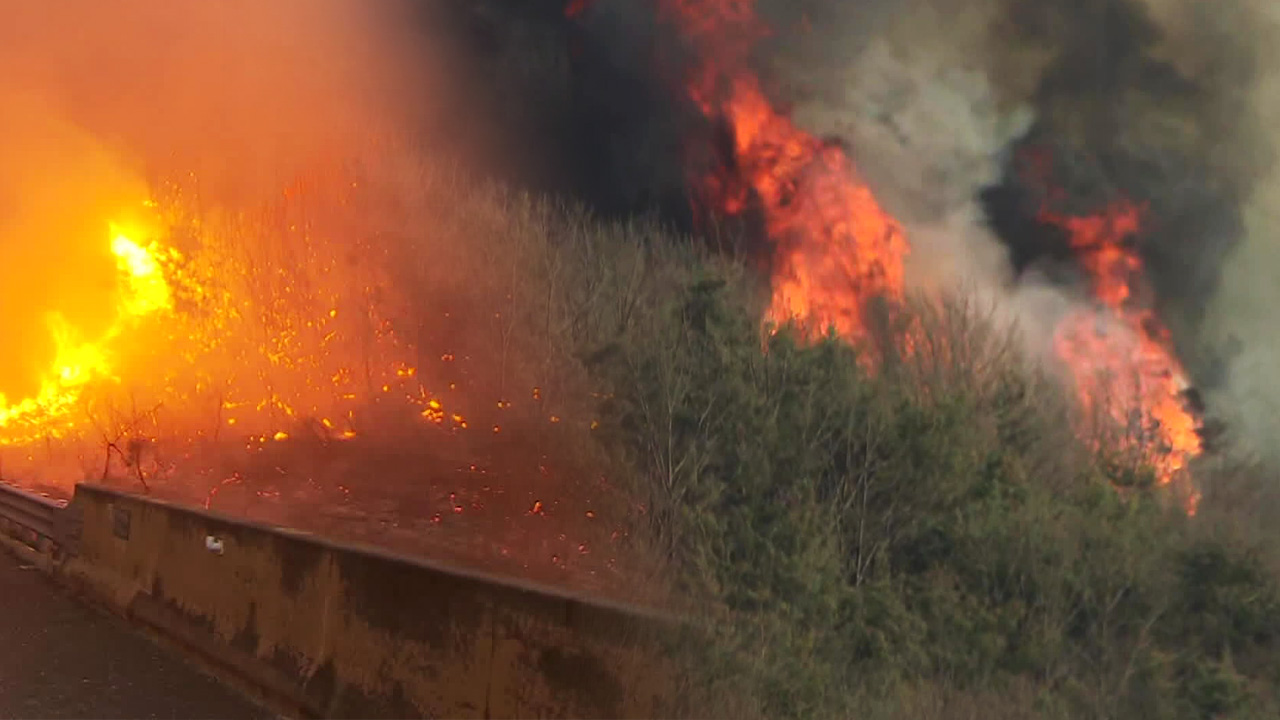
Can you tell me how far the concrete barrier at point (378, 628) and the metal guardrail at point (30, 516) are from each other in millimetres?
3301

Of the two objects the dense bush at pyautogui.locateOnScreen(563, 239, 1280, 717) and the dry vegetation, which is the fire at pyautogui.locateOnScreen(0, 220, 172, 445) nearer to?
A: the dry vegetation

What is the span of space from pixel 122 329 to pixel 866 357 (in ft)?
85.7

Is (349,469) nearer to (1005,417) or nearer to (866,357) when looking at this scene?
(866,357)

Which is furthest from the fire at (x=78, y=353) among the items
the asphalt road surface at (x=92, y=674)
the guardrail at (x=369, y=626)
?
Answer: the guardrail at (x=369, y=626)

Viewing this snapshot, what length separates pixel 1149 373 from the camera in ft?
105

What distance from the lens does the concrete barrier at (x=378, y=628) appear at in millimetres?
4793

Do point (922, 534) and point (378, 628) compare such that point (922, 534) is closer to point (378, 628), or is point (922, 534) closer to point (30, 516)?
point (30, 516)

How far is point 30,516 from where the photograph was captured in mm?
13547

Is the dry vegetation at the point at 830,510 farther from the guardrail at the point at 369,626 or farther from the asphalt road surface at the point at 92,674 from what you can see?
the asphalt road surface at the point at 92,674

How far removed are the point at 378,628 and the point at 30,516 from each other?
971cm

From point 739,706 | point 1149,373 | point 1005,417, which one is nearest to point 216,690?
point 739,706

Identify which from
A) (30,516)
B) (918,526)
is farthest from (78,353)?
(918,526)

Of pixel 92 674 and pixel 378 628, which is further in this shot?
pixel 92 674

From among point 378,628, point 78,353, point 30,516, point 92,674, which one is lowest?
point 92,674
